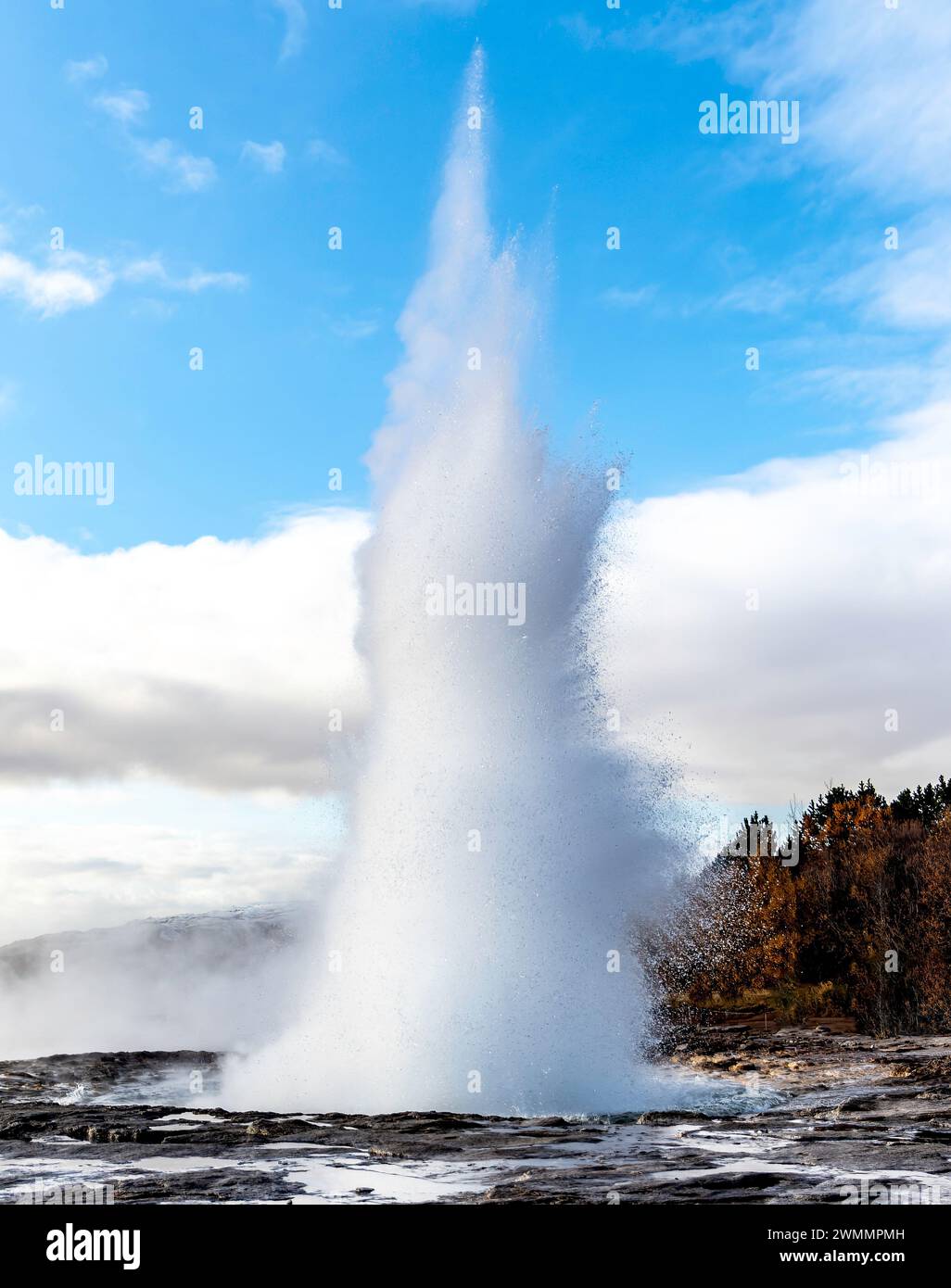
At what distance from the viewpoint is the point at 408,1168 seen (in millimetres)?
12211

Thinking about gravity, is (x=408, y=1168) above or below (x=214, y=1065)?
above

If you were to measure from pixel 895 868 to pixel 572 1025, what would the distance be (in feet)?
107

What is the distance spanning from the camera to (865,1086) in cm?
2088

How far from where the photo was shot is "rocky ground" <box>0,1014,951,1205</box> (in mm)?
10906

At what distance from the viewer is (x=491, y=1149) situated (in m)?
13.5

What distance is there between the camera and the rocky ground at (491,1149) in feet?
35.8
